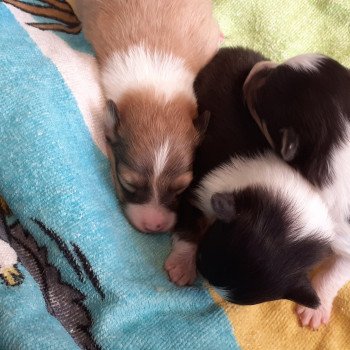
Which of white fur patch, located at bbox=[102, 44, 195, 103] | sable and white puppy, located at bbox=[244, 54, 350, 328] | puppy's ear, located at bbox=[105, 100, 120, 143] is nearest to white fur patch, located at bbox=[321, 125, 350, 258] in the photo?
sable and white puppy, located at bbox=[244, 54, 350, 328]

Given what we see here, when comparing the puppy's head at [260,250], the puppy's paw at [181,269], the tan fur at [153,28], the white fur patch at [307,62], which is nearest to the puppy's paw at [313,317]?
the puppy's head at [260,250]

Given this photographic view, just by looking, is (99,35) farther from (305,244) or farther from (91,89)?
(305,244)

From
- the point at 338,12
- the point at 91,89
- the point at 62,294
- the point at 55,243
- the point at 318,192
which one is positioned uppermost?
the point at 338,12

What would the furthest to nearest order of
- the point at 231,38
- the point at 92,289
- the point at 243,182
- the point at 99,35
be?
the point at 231,38 < the point at 99,35 < the point at 243,182 < the point at 92,289

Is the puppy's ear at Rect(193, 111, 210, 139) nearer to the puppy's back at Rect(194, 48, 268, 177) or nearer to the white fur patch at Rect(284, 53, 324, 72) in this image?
the puppy's back at Rect(194, 48, 268, 177)

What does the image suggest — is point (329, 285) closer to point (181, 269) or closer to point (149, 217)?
point (181, 269)

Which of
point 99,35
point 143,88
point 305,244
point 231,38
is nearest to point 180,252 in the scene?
point 305,244
